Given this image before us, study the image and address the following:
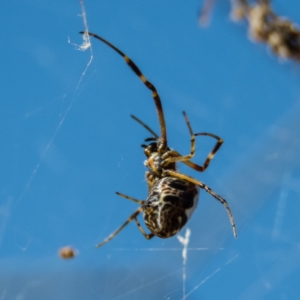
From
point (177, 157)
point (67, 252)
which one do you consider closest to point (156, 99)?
point (177, 157)

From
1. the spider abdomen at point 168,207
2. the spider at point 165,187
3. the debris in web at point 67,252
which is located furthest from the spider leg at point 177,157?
the debris in web at point 67,252

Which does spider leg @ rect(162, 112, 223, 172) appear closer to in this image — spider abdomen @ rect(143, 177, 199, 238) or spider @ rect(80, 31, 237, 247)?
spider @ rect(80, 31, 237, 247)

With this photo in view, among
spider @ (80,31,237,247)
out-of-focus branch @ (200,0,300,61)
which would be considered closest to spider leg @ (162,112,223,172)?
spider @ (80,31,237,247)

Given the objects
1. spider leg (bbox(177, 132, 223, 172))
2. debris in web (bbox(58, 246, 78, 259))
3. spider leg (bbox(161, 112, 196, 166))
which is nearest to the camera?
spider leg (bbox(161, 112, 196, 166))

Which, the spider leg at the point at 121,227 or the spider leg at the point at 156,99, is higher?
the spider leg at the point at 156,99

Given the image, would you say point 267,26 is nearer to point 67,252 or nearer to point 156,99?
point 156,99

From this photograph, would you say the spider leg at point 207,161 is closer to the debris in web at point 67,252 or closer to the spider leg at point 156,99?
the spider leg at point 156,99

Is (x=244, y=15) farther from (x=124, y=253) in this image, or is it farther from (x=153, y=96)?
(x=124, y=253)

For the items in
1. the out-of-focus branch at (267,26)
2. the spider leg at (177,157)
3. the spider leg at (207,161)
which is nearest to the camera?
the out-of-focus branch at (267,26)
